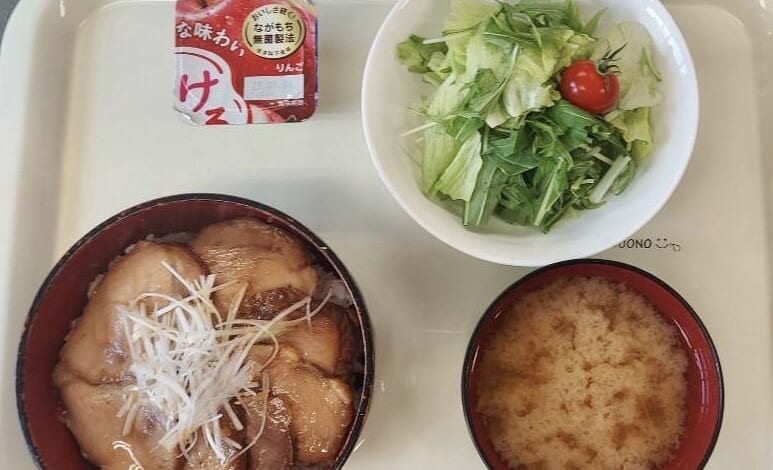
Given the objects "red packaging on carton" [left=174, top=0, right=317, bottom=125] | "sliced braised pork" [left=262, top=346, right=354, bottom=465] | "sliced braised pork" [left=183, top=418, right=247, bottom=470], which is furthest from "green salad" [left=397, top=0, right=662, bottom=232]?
"sliced braised pork" [left=183, top=418, right=247, bottom=470]

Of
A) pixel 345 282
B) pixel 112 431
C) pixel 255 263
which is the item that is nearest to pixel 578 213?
pixel 345 282

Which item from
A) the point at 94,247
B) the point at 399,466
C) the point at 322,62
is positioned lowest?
the point at 399,466

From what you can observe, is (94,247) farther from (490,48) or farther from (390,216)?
(490,48)

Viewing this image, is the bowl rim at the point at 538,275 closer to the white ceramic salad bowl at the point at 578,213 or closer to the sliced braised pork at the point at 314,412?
the white ceramic salad bowl at the point at 578,213

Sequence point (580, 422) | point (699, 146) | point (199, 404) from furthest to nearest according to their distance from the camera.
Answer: point (699, 146)
point (580, 422)
point (199, 404)

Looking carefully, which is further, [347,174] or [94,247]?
[347,174]

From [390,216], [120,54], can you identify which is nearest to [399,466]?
[390,216]

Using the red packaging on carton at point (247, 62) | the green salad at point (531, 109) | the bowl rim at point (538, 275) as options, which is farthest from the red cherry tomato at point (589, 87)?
the red packaging on carton at point (247, 62)

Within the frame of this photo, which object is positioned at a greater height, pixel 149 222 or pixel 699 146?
pixel 699 146
